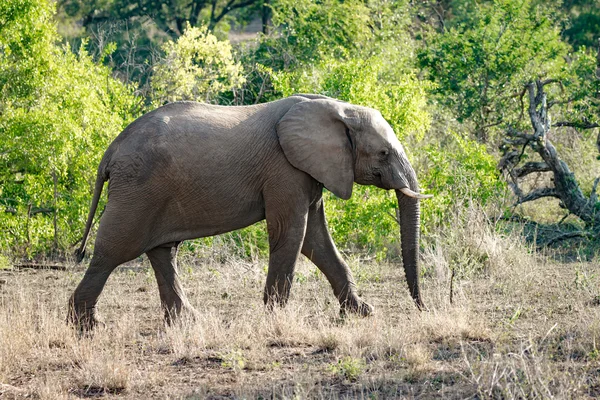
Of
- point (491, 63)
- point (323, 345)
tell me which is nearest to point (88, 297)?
point (323, 345)

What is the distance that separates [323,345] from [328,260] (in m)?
1.54

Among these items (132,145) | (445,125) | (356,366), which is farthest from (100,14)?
(356,366)

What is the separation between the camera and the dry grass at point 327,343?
6.80 meters

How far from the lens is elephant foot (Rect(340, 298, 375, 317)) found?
30.7 ft

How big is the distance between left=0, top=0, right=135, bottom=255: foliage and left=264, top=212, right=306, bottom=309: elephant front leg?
403 cm

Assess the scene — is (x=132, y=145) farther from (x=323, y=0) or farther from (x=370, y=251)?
(x=323, y=0)

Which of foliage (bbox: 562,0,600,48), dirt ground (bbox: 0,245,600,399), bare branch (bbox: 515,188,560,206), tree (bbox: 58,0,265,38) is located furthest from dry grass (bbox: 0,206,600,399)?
tree (bbox: 58,0,265,38)

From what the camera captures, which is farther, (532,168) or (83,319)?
(532,168)

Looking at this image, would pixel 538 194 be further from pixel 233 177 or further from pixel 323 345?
pixel 323 345

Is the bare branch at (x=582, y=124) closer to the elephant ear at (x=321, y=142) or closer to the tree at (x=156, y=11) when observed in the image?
the elephant ear at (x=321, y=142)

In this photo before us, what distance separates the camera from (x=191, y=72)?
16406mm

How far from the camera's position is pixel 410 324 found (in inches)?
335

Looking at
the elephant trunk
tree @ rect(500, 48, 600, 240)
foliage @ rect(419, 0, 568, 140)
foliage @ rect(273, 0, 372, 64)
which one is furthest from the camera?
foliage @ rect(273, 0, 372, 64)

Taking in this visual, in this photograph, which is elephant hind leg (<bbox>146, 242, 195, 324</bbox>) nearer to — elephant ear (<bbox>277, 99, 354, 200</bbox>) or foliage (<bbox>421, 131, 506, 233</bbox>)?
elephant ear (<bbox>277, 99, 354, 200</bbox>)
